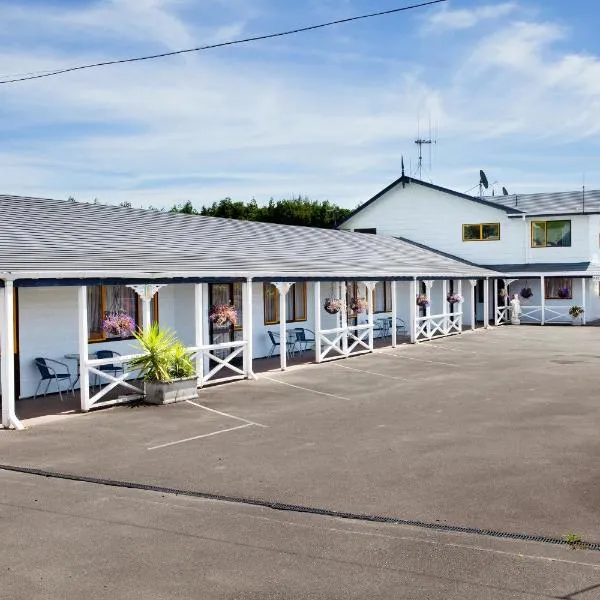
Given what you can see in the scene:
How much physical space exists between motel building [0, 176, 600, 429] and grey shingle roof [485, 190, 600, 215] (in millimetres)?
158

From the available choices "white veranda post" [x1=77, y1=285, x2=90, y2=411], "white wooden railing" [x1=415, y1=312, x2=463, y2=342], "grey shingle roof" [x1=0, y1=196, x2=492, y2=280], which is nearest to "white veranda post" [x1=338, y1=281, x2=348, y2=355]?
"grey shingle roof" [x1=0, y1=196, x2=492, y2=280]

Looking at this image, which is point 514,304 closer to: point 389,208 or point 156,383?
point 389,208

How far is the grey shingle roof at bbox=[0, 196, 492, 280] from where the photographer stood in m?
13.3

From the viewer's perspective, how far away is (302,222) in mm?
60250

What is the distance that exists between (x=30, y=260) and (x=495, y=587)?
9.62 metres

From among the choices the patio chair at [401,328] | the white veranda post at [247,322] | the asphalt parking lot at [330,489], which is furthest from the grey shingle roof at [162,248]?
the patio chair at [401,328]

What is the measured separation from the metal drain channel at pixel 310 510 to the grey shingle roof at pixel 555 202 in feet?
99.8

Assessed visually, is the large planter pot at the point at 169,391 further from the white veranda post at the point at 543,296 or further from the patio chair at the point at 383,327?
the white veranda post at the point at 543,296

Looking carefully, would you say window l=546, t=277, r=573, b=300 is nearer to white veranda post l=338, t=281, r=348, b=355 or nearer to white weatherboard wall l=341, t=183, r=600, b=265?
white weatherboard wall l=341, t=183, r=600, b=265

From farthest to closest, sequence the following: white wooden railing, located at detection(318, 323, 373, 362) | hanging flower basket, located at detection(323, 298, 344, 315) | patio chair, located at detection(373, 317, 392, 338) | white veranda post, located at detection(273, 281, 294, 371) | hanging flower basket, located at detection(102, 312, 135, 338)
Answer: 1. patio chair, located at detection(373, 317, 392, 338)
2. hanging flower basket, located at detection(323, 298, 344, 315)
3. white wooden railing, located at detection(318, 323, 373, 362)
4. white veranda post, located at detection(273, 281, 294, 371)
5. hanging flower basket, located at detection(102, 312, 135, 338)

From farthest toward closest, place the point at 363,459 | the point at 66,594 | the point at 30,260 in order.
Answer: the point at 30,260 < the point at 363,459 < the point at 66,594

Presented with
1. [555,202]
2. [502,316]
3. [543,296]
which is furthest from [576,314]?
[555,202]

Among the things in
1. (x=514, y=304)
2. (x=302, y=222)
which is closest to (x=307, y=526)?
(x=514, y=304)

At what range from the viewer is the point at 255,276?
16719mm
